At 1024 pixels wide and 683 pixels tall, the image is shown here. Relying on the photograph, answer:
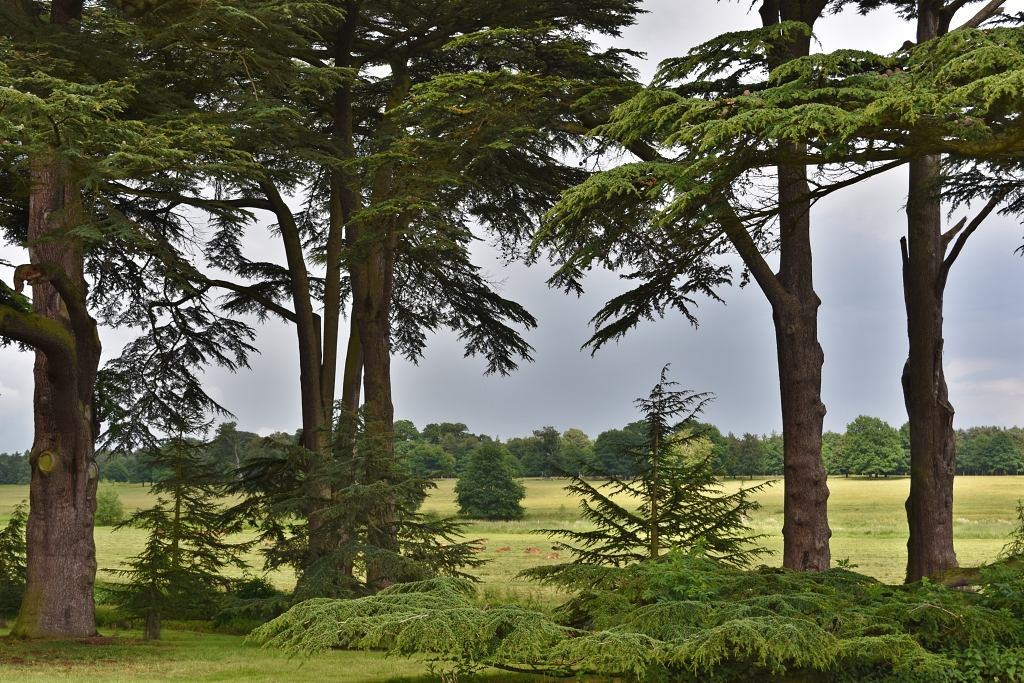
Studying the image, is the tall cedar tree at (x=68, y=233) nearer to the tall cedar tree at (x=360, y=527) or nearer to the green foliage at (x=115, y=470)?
the tall cedar tree at (x=360, y=527)

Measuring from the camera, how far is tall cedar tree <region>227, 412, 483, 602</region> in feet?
36.0

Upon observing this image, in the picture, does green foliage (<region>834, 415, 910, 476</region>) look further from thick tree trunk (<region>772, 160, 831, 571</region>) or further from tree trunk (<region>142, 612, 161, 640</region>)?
tree trunk (<region>142, 612, 161, 640</region>)

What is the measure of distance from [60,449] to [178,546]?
253cm

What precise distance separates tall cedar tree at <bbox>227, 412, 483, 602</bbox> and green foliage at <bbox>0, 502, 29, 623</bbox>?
5044mm

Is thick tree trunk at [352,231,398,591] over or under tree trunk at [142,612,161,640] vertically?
over

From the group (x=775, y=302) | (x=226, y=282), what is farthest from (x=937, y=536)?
(x=226, y=282)

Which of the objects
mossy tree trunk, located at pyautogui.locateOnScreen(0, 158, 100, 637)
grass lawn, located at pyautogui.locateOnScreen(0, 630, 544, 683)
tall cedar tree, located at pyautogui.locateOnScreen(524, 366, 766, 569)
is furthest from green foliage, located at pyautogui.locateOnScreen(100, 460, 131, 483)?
tall cedar tree, located at pyautogui.locateOnScreen(524, 366, 766, 569)

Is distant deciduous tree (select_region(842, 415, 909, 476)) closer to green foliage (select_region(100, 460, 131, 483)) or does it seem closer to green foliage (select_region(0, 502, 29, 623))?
green foliage (select_region(100, 460, 131, 483))

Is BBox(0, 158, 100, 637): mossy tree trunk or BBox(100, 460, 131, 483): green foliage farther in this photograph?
BBox(100, 460, 131, 483): green foliage

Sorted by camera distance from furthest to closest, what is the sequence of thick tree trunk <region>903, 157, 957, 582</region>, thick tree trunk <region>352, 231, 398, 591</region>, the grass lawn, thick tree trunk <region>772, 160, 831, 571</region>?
1. thick tree trunk <region>352, 231, 398, 591</region>
2. thick tree trunk <region>903, 157, 957, 582</region>
3. thick tree trunk <region>772, 160, 831, 571</region>
4. the grass lawn

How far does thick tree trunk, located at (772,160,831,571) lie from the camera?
10.6 m

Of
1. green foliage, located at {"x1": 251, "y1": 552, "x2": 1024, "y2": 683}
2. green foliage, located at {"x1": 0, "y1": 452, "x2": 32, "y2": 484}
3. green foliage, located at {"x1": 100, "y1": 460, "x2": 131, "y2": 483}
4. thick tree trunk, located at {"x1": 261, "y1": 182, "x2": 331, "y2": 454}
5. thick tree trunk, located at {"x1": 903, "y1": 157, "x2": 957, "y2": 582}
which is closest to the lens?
green foliage, located at {"x1": 251, "y1": 552, "x2": 1024, "y2": 683}

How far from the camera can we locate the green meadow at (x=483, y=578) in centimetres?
938

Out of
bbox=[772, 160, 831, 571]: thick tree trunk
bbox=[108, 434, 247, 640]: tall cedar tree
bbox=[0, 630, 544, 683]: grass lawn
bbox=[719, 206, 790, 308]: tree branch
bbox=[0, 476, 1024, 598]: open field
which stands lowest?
bbox=[0, 476, 1024, 598]: open field
